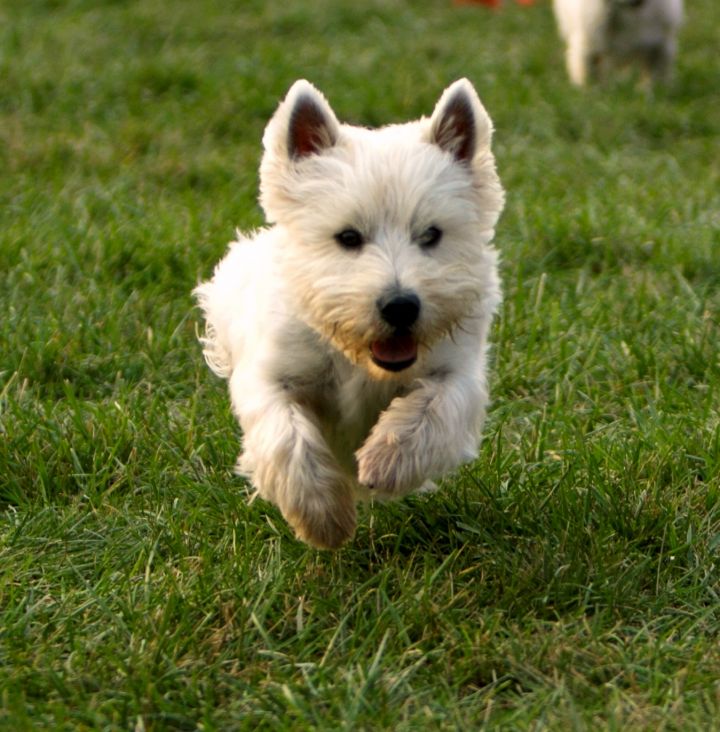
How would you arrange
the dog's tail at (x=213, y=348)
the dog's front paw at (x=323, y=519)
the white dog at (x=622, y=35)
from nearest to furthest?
the dog's front paw at (x=323, y=519), the dog's tail at (x=213, y=348), the white dog at (x=622, y=35)

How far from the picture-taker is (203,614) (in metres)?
3.77

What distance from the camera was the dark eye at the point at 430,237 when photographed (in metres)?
3.96

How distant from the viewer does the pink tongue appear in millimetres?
3910

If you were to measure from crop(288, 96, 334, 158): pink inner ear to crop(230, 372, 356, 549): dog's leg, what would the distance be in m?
0.70

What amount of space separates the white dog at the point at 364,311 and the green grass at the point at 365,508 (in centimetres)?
28

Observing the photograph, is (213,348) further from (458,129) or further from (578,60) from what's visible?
(578,60)

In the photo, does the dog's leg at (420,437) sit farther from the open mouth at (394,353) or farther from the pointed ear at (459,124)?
the pointed ear at (459,124)

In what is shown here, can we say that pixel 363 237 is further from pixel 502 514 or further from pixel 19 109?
pixel 19 109

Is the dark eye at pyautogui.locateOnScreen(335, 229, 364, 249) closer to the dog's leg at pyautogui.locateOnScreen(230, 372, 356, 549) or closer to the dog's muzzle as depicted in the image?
the dog's muzzle

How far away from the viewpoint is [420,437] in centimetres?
391

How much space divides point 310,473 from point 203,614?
45 centimetres

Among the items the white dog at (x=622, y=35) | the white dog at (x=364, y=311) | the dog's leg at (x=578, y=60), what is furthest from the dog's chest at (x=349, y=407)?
the white dog at (x=622, y=35)

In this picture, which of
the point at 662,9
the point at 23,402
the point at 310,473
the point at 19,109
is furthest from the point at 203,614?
the point at 662,9

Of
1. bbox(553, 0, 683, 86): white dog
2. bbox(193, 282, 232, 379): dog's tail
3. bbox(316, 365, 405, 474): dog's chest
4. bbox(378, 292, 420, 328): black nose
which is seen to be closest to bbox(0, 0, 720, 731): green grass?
bbox(193, 282, 232, 379): dog's tail
